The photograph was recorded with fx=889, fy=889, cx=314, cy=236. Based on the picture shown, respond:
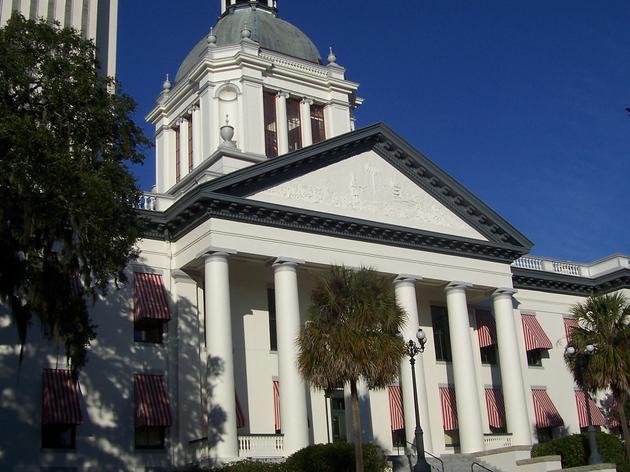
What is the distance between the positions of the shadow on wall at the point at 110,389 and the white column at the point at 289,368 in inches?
95.2

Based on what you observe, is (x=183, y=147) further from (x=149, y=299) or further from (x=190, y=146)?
(x=149, y=299)

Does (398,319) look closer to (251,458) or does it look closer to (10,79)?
(251,458)

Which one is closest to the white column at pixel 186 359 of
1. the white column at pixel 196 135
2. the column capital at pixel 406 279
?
the column capital at pixel 406 279

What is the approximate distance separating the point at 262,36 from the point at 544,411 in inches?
940

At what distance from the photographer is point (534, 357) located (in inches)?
1681

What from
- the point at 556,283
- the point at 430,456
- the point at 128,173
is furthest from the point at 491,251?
the point at 128,173

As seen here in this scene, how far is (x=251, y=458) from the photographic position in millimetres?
29031

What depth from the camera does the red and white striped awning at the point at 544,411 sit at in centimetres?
4059

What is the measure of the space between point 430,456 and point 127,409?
11.4 meters

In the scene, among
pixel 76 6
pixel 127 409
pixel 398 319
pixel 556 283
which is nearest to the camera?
pixel 398 319

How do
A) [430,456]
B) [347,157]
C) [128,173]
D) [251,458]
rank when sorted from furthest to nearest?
[347,157], [430,456], [251,458], [128,173]

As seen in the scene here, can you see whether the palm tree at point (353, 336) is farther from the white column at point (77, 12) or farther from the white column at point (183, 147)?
the white column at point (77, 12)

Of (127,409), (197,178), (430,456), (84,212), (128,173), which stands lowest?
(430,456)

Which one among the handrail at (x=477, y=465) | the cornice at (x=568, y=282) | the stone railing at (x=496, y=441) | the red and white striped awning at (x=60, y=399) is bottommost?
the handrail at (x=477, y=465)
